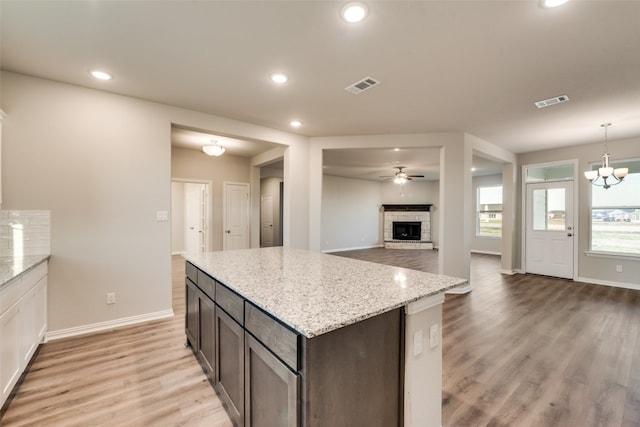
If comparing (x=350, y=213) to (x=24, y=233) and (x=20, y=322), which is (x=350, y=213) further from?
(x=20, y=322)

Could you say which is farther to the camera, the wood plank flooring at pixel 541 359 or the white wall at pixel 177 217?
the white wall at pixel 177 217

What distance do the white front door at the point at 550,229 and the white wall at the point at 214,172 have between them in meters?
6.53

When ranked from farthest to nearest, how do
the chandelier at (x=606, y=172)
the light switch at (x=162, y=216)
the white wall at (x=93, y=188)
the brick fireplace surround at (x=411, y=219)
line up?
1. the brick fireplace surround at (x=411, y=219)
2. the chandelier at (x=606, y=172)
3. the light switch at (x=162, y=216)
4. the white wall at (x=93, y=188)

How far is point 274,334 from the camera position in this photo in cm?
124

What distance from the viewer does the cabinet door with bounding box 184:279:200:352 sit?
7.60 feet

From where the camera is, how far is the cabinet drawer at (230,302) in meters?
1.54

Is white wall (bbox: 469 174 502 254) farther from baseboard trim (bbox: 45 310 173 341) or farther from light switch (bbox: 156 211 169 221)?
baseboard trim (bbox: 45 310 173 341)

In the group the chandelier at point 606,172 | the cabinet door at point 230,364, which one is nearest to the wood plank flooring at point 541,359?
the cabinet door at point 230,364

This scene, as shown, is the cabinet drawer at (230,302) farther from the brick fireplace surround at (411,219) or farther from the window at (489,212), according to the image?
the window at (489,212)

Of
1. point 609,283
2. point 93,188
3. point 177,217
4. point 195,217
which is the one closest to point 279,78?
point 93,188

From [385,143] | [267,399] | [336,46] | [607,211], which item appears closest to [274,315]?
[267,399]

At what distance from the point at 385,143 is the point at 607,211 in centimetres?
440

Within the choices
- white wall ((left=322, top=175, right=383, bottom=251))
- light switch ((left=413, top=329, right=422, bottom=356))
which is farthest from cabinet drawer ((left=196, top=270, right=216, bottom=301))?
white wall ((left=322, top=175, right=383, bottom=251))

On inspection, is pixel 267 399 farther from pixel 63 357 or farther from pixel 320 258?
pixel 63 357
